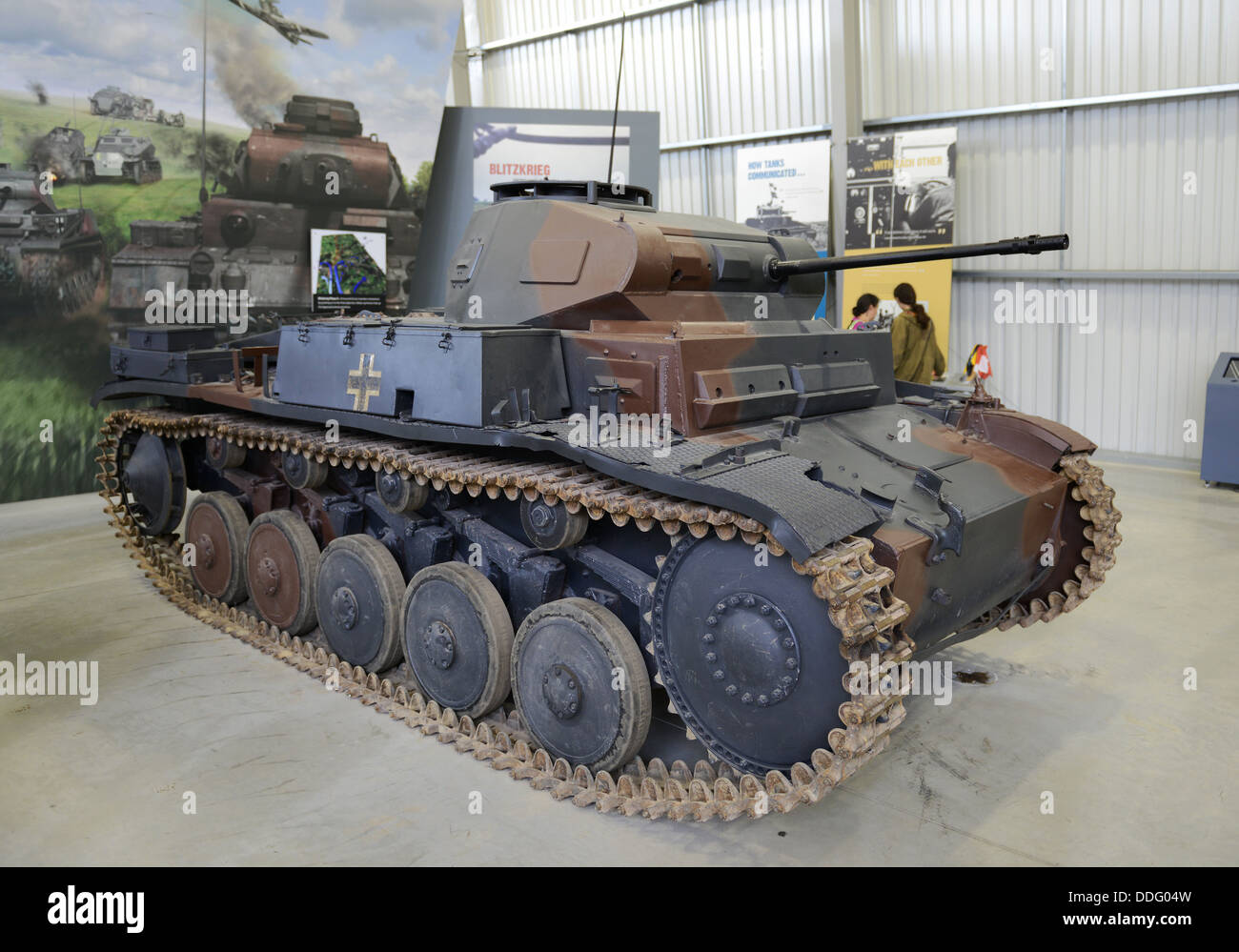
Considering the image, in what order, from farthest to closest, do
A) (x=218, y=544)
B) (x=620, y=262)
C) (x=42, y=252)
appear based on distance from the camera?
(x=42, y=252), (x=218, y=544), (x=620, y=262)

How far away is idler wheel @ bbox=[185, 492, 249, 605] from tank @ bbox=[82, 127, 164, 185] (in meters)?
6.07

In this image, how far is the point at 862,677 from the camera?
3.79 metres

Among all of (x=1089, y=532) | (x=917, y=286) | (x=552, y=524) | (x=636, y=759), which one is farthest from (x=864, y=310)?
(x=636, y=759)

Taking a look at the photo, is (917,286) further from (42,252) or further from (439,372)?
(42,252)

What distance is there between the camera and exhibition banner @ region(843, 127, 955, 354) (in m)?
12.9

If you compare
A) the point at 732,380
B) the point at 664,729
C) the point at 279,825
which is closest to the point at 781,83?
the point at 732,380

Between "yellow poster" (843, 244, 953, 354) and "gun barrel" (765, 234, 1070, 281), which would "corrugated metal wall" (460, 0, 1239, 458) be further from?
"gun barrel" (765, 234, 1070, 281)

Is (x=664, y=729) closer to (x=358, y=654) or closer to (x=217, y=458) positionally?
(x=358, y=654)

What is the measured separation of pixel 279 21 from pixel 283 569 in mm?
8976

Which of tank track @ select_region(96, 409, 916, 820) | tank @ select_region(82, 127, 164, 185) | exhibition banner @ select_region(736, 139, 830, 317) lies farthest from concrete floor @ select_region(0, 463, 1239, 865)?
exhibition banner @ select_region(736, 139, 830, 317)

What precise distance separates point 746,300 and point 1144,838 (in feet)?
11.7

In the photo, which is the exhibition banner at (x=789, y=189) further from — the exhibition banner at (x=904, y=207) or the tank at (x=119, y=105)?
the tank at (x=119, y=105)

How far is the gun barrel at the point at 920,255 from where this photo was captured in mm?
5230

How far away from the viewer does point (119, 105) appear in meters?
11.6
